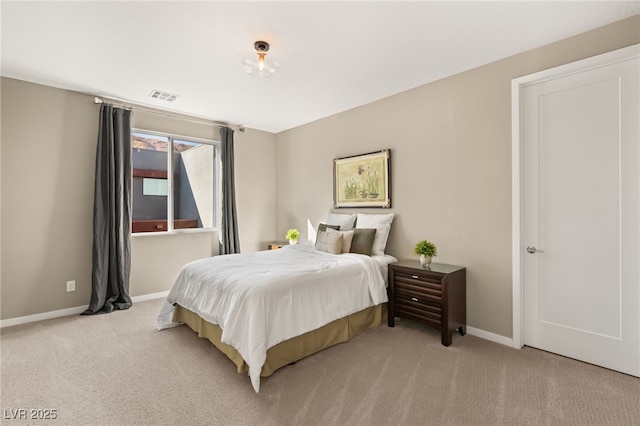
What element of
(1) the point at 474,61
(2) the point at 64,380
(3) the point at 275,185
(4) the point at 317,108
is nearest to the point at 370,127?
(4) the point at 317,108

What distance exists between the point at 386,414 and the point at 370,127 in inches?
127

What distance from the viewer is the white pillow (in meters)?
3.94

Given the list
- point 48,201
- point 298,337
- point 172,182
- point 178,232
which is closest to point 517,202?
point 298,337

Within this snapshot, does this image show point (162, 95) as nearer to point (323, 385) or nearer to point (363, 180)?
point (363, 180)

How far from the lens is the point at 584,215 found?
2438 millimetres

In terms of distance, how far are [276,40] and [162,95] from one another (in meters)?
2.03

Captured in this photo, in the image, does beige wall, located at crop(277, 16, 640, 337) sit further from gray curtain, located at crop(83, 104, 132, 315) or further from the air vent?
gray curtain, located at crop(83, 104, 132, 315)

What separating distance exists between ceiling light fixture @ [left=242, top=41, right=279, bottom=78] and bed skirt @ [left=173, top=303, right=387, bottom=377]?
7.50ft

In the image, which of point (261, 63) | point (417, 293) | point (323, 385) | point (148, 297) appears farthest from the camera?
point (148, 297)

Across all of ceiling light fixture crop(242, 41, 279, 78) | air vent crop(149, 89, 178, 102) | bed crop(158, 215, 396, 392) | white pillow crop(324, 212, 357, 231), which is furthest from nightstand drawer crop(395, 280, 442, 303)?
air vent crop(149, 89, 178, 102)

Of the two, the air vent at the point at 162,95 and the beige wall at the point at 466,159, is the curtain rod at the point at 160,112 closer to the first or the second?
the air vent at the point at 162,95

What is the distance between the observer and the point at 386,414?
1834mm

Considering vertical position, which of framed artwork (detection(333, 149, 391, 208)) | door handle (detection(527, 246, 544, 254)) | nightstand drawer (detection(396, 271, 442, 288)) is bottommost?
nightstand drawer (detection(396, 271, 442, 288))

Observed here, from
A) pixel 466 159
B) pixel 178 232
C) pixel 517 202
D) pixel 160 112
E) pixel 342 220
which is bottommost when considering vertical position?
pixel 178 232
